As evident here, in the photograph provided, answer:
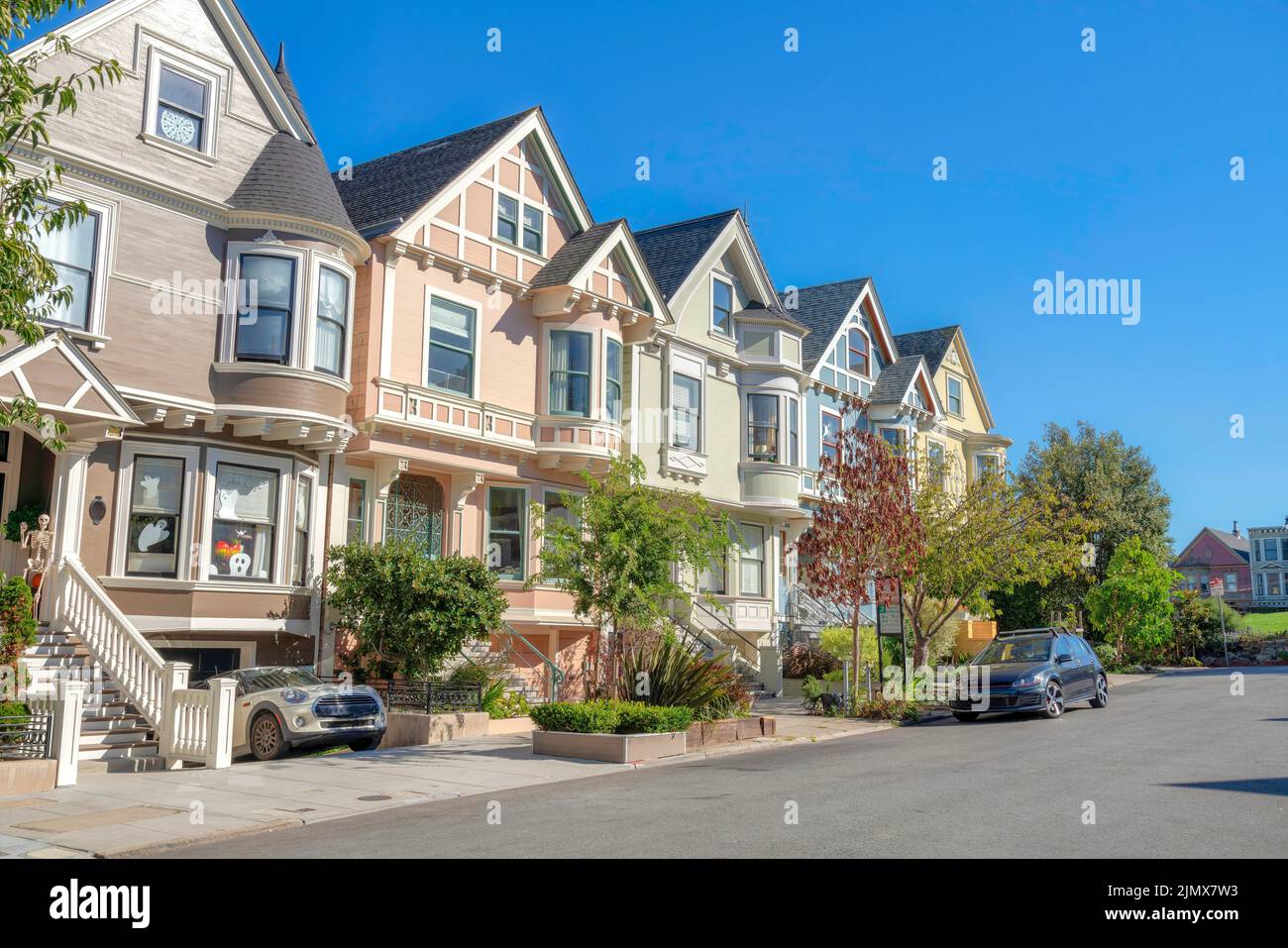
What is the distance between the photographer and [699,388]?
2886 centimetres

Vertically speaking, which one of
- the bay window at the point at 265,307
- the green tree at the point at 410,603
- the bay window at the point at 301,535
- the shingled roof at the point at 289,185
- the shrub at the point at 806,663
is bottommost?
the shrub at the point at 806,663

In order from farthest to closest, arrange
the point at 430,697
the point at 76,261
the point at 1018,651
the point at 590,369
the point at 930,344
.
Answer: the point at 930,344, the point at 590,369, the point at 1018,651, the point at 430,697, the point at 76,261

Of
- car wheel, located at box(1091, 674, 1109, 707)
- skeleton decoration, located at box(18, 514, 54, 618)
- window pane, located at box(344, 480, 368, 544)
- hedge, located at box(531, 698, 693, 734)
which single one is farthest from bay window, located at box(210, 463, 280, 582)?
car wheel, located at box(1091, 674, 1109, 707)

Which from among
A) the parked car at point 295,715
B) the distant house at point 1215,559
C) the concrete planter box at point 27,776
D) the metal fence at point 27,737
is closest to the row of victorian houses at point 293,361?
the parked car at point 295,715

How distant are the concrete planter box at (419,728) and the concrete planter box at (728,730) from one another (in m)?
4.14

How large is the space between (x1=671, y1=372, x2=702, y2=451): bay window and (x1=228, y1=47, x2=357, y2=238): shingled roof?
→ 10389 mm

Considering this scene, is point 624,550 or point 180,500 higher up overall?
point 180,500

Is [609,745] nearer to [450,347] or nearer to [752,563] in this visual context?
[450,347]

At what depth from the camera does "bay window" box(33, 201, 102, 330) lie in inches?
659

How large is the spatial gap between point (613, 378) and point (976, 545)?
31.1 ft

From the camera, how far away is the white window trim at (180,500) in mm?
17609

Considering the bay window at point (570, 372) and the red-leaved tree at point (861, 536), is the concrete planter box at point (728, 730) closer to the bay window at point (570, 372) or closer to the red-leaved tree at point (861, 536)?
the red-leaved tree at point (861, 536)

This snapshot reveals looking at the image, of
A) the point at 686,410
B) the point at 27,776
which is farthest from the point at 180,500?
the point at 686,410
